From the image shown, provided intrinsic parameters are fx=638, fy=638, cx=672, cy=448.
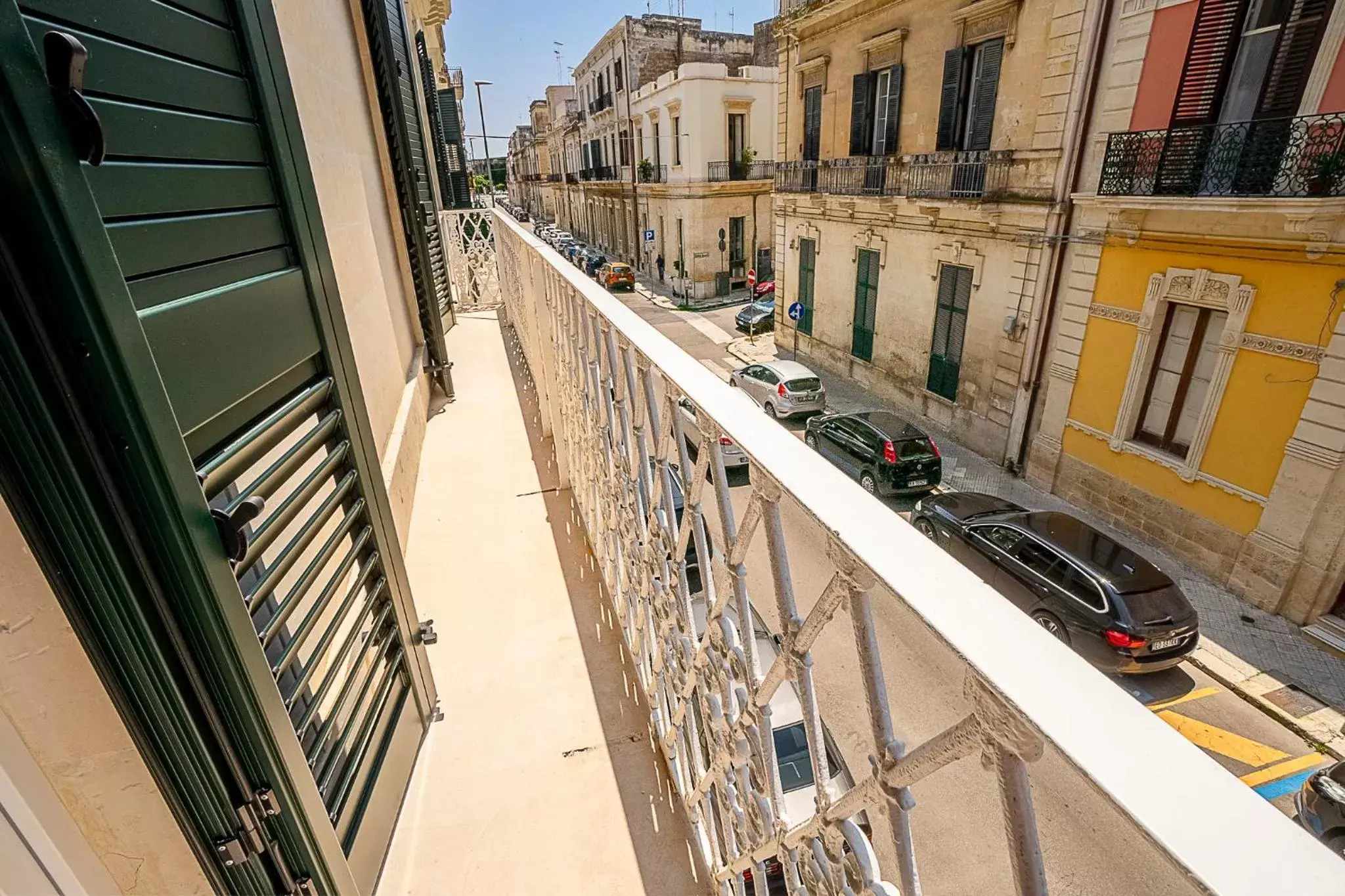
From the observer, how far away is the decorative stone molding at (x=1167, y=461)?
7.45 metres

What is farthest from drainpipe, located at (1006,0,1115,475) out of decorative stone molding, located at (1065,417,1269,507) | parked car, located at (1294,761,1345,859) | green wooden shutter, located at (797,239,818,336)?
green wooden shutter, located at (797,239,818,336)

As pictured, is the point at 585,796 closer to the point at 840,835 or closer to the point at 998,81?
the point at 840,835

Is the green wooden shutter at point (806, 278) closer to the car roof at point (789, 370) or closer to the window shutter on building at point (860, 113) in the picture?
the window shutter on building at point (860, 113)

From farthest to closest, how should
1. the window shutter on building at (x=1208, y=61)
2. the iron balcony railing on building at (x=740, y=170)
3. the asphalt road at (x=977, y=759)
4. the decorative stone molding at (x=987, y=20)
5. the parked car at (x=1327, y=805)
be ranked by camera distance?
the iron balcony railing on building at (x=740, y=170), the decorative stone molding at (x=987, y=20), the window shutter on building at (x=1208, y=61), the parked car at (x=1327, y=805), the asphalt road at (x=977, y=759)

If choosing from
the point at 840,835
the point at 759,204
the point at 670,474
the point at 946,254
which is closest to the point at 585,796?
the point at 670,474

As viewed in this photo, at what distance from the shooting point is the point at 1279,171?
670cm

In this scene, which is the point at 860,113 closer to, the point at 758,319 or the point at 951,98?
the point at 951,98

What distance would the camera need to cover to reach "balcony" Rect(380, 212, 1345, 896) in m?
0.68

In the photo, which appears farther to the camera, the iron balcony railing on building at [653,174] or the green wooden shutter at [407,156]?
the iron balcony railing on building at [653,174]

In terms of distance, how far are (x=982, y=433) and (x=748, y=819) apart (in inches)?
431

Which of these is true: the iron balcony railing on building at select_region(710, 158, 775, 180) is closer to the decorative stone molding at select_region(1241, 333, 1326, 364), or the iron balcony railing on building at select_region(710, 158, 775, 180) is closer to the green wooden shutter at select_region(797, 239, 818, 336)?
the green wooden shutter at select_region(797, 239, 818, 336)

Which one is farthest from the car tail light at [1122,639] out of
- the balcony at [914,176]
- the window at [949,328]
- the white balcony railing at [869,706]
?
the balcony at [914,176]

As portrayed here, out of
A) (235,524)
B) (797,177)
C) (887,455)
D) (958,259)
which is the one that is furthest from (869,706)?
(797,177)

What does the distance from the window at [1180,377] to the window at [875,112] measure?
6.35 metres
